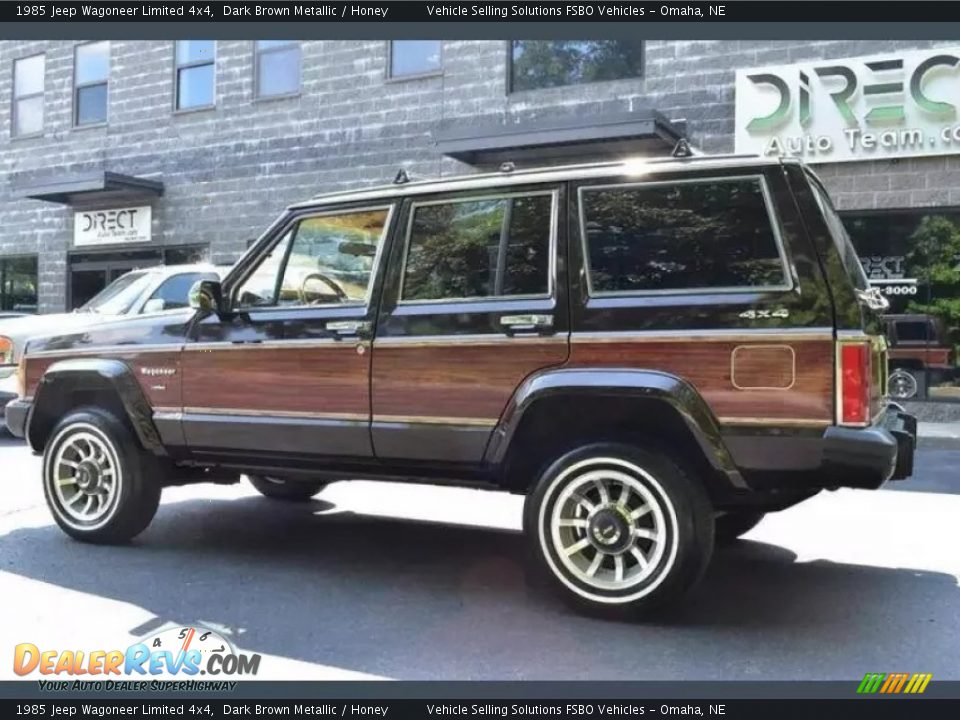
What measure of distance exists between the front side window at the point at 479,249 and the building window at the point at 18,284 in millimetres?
16231

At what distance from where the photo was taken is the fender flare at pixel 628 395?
3766 millimetres

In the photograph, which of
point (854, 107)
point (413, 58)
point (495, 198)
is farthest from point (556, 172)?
point (413, 58)

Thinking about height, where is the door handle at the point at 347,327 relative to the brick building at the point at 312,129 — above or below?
below

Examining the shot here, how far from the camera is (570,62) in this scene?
13.0m

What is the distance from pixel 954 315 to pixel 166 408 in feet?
33.0

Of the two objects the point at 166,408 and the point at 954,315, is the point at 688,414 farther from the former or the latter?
the point at 954,315

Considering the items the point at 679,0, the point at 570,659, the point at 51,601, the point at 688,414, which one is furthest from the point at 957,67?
the point at 51,601

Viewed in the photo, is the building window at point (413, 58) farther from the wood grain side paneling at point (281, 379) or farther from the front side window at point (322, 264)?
the wood grain side paneling at point (281, 379)

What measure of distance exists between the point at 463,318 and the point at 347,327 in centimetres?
65

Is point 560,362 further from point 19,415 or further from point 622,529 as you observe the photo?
point 19,415

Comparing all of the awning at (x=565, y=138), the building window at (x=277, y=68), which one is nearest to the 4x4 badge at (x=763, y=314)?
the awning at (x=565, y=138)

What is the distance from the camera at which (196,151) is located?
1608cm

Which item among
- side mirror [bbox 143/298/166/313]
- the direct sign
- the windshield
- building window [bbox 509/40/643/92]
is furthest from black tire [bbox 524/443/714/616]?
the direct sign

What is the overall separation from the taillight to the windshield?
24.5 feet
